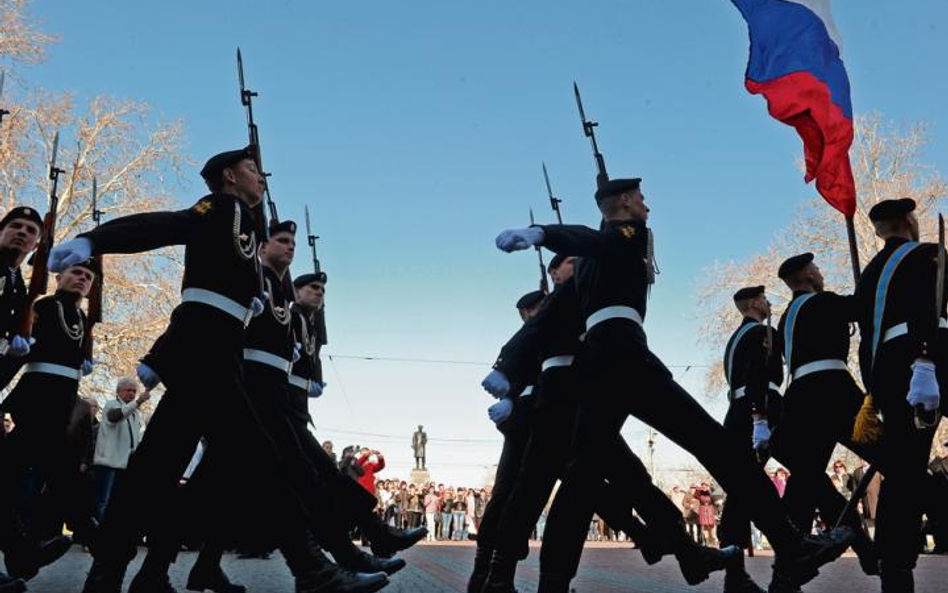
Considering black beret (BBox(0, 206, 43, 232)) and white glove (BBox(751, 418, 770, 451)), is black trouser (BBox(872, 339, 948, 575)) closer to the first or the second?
white glove (BBox(751, 418, 770, 451))

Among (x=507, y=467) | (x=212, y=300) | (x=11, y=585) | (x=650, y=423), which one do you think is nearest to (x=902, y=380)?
(x=650, y=423)

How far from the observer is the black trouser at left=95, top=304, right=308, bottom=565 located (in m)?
3.65

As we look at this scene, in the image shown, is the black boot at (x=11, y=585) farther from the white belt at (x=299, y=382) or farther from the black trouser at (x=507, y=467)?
the black trouser at (x=507, y=467)

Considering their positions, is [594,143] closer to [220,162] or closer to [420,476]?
[220,162]

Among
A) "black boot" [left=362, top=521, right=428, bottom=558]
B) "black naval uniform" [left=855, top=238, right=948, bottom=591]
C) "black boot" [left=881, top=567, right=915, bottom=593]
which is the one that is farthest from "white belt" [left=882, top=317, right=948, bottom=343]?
"black boot" [left=362, top=521, right=428, bottom=558]

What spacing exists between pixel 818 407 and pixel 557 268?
5.98 feet

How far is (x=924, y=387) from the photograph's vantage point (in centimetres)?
394

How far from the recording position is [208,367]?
12.1ft

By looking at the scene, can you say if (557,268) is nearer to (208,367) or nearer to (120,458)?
(208,367)

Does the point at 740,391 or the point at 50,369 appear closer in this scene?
the point at 50,369

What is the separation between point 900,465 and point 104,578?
3.26 metres

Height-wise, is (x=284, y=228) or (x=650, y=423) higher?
(x=284, y=228)

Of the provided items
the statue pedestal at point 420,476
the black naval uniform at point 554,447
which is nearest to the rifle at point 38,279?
the black naval uniform at point 554,447

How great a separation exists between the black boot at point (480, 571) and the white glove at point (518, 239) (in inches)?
95.6
